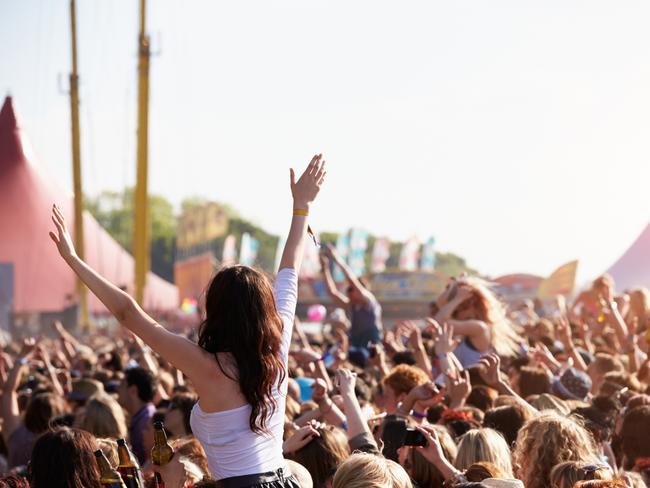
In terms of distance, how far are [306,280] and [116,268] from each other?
8.68m

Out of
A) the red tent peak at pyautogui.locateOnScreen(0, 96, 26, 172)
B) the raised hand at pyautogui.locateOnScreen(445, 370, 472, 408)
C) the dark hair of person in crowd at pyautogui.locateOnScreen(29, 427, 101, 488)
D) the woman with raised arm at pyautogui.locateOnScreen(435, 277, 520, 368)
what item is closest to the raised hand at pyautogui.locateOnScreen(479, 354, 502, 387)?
the raised hand at pyautogui.locateOnScreen(445, 370, 472, 408)

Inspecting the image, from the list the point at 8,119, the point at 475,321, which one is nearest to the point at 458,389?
the point at 475,321

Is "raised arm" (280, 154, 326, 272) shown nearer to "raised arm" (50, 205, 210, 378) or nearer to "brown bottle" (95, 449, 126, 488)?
"raised arm" (50, 205, 210, 378)

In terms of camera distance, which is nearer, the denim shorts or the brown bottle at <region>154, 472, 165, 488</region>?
the denim shorts

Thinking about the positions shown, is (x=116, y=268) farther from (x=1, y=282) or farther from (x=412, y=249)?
(x=412, y=249)

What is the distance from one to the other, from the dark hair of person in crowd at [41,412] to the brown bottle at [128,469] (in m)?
3.38

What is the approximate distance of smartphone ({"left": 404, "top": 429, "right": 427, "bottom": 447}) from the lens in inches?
151

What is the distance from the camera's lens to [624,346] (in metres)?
8.10

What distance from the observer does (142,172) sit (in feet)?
117

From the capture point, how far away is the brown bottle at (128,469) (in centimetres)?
283

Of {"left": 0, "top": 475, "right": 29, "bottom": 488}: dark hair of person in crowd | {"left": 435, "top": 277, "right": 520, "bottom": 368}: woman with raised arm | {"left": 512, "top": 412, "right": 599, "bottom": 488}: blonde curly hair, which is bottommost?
{"left": 435, "top": 277, "right": 520, "bottom": 368}: woman with raised arm

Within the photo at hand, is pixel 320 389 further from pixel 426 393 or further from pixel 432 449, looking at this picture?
pixel 432 449

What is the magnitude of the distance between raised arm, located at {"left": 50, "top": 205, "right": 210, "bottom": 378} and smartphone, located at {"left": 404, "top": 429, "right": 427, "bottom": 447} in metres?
1.07

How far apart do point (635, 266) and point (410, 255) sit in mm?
31086
